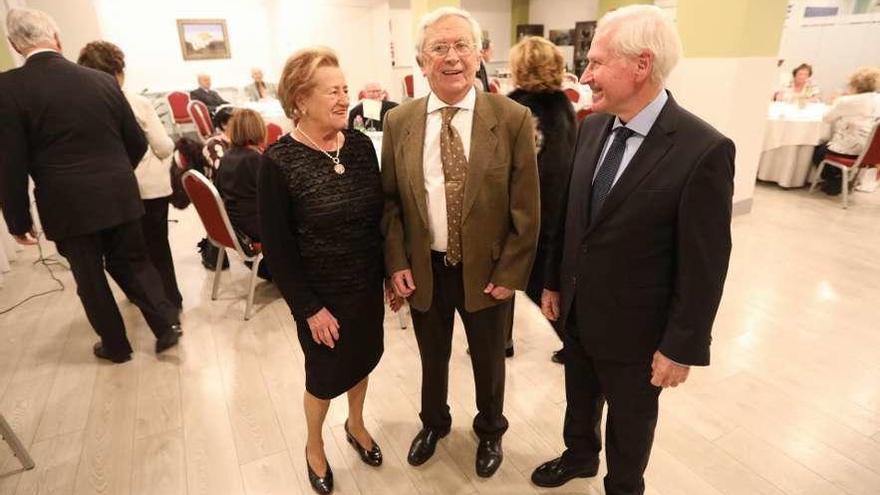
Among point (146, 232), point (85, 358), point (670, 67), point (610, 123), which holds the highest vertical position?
point (670, 67)

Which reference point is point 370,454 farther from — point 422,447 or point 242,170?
point 242,170

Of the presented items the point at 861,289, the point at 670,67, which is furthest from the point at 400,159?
the point at 861,289

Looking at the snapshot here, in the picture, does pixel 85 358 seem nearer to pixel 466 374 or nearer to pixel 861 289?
pixel 466 374

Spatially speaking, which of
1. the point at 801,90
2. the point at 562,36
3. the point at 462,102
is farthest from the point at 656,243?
the point at 562,36

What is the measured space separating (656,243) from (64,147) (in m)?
2.55

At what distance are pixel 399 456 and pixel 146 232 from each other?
214cm

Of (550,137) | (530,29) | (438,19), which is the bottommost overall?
(550,137)

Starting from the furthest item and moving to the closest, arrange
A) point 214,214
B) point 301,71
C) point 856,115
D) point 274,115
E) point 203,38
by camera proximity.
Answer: point 203,38 → point 274,115 → point 856,115 → point 214,214 → point 301,71

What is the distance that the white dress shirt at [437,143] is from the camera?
1.51m

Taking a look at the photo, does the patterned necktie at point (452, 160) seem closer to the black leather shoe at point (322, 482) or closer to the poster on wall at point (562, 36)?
the black leather shoe at point (322, 482)

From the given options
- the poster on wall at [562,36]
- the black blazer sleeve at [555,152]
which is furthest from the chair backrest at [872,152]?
the poster on wall at [562,36]

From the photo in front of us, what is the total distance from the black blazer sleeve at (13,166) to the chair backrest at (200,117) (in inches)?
194

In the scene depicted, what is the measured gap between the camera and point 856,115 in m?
4.73

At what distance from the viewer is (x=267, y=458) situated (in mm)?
2041
